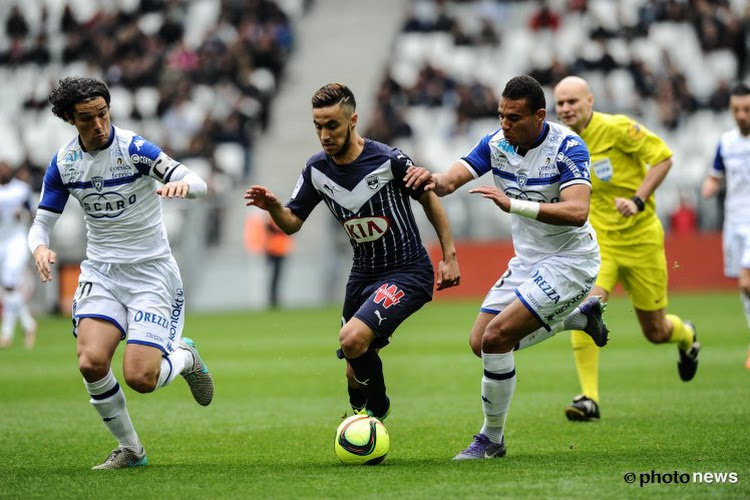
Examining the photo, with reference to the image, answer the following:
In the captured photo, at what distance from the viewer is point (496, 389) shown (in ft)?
25.1

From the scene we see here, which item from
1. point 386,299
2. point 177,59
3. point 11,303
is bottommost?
point 11,303

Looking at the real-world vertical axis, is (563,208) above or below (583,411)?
above

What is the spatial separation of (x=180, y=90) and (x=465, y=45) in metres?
7.53

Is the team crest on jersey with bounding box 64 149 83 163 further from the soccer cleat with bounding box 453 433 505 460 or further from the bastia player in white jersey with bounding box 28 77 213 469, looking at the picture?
the soccer cleat with bounding box 453 433 505 460

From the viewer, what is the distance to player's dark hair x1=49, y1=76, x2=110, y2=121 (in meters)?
7.53

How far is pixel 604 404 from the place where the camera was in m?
10.6

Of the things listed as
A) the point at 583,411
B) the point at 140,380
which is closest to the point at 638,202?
the point at 583,411

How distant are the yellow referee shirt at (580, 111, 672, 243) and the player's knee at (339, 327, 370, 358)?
339 cm

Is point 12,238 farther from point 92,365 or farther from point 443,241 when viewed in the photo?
point 443,241

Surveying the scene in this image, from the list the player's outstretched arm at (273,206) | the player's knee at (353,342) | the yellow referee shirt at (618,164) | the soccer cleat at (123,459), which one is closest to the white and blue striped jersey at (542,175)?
the player's outstretched arm at (273,206)

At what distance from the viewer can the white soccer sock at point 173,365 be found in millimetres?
7779

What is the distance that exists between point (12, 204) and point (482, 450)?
1228 centimetres

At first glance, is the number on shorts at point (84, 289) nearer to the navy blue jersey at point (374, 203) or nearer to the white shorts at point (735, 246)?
A: the navy blue jersey at point (374, 203)

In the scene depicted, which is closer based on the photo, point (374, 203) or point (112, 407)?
point (112, 407)
